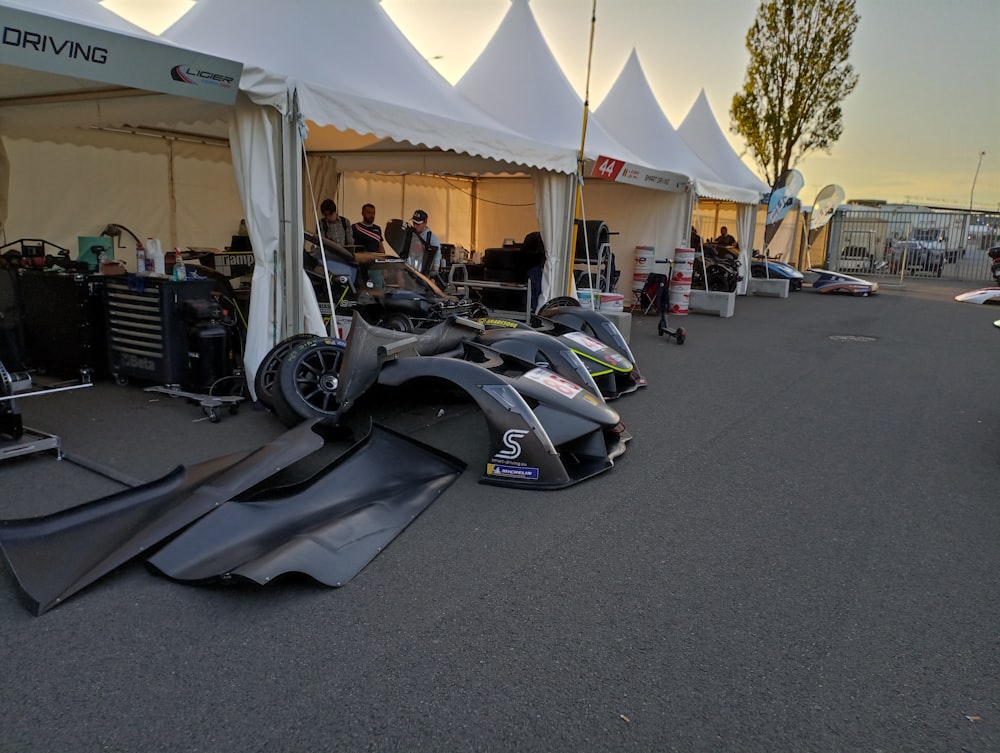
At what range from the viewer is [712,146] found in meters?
19.9

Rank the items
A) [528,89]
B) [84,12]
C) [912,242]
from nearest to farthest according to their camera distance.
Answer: [84,12]
[528,89]
[912,242]

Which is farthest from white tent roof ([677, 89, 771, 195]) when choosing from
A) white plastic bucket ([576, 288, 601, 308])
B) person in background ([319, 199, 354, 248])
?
person in background ([319, 199, 354, 248])

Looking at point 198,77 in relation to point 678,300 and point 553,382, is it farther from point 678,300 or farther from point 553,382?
point 678,300

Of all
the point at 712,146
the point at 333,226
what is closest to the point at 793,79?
the point at 712,146

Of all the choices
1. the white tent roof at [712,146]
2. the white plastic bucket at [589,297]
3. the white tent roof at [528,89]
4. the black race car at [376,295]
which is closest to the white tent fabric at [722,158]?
the white tent roof at [712,146]

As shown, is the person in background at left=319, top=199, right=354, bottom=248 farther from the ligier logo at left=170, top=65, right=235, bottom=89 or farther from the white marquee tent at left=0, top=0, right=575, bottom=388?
the ligier logo at left=170, top=65, right=235, bottom=89

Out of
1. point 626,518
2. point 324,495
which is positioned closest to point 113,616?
point 324,495

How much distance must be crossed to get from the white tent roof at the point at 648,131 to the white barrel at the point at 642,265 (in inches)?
71.1

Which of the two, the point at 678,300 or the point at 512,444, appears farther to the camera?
the point at 678,300

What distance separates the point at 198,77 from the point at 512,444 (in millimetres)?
3756

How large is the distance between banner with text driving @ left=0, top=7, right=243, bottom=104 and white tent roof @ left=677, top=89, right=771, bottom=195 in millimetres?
16355

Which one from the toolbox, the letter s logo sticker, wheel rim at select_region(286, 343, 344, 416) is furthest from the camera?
the toolbox

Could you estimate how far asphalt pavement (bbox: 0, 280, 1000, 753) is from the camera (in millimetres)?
2277

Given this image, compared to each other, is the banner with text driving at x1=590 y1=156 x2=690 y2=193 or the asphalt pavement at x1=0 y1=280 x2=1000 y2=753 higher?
the banner with text driving at x1=590 y1=156 x2=690 y2=193
